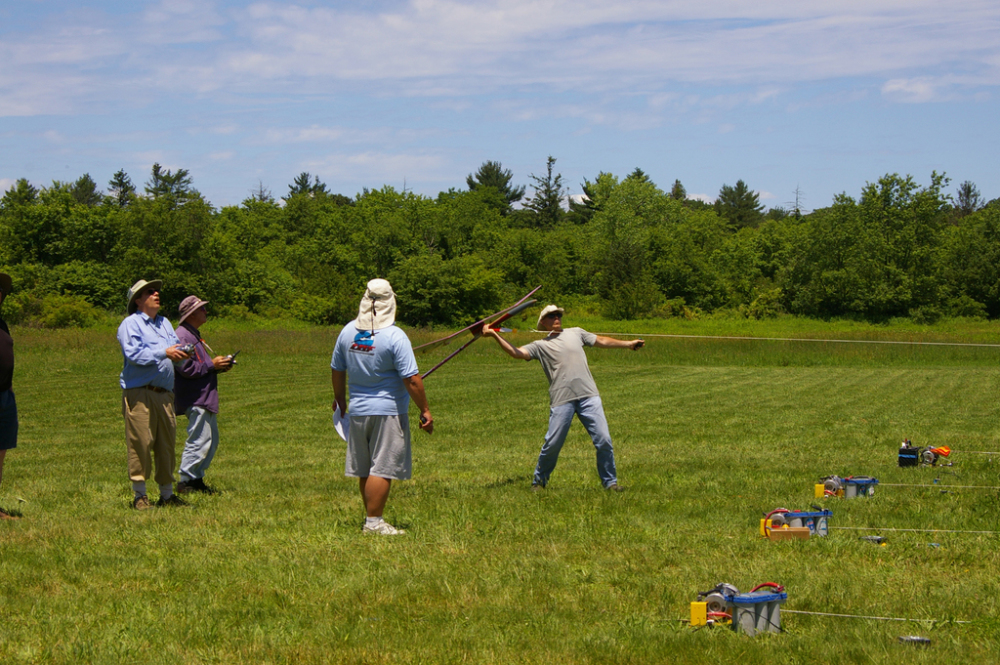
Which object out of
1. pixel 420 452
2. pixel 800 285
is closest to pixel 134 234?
pixel 800 285

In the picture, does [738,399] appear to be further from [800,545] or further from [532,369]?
[800,545]

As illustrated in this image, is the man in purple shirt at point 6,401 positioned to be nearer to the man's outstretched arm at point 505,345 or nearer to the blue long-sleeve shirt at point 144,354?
the blue long-sleeve shirt at point 144,354

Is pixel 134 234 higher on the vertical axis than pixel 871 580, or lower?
higher

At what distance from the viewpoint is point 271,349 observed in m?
40.0

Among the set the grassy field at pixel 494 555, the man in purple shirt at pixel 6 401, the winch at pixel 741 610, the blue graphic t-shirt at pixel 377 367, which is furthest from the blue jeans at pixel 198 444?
the winch at pixel 741 610

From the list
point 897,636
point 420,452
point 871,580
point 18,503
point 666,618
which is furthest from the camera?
point 420,452

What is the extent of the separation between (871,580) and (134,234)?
69151 millimetres

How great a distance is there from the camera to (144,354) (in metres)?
8.38

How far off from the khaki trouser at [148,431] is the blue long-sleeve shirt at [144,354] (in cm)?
11

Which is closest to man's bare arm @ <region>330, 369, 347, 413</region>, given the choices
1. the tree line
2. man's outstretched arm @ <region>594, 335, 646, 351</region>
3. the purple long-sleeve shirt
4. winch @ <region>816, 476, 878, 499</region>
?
the purple long-sleeve shirt

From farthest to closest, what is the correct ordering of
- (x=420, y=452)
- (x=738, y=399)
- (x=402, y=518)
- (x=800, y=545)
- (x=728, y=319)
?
1. (x=728, y=319)
2. (x=738, y=399)
3. (x=420, y=452)
4. (x=402, y=518)
5. (x=800, y=545)

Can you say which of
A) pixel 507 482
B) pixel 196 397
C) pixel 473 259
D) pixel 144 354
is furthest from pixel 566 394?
pixel 473 259

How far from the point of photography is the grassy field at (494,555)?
16.2 feet

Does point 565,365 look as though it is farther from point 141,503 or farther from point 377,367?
point 141,503
